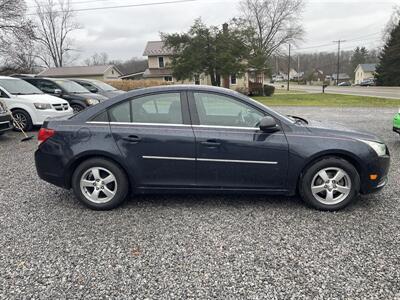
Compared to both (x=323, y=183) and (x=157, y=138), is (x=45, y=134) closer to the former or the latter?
(x=157, y=138)

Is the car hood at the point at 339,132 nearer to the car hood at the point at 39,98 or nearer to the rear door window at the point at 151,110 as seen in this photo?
the rear door window at the point at 151,110

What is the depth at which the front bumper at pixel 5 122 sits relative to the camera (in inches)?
296

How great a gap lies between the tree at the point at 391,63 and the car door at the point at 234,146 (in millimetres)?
51752

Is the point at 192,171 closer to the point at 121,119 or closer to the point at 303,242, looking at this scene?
the point at 121,119

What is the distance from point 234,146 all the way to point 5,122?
6911mm

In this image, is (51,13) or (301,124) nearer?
(301,124)

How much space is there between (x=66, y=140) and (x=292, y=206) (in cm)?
296

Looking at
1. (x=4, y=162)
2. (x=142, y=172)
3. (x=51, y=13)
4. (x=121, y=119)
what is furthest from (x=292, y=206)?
(x=51, y=13)

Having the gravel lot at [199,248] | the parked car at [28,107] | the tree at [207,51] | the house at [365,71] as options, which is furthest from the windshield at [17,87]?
the house at [365,71]

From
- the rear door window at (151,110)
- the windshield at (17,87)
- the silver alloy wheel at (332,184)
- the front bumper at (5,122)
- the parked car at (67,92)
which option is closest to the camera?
the silver alloy wheel at (332,184)

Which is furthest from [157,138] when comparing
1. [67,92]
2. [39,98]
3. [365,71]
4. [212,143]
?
[365,71]

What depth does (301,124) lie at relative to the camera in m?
3.70

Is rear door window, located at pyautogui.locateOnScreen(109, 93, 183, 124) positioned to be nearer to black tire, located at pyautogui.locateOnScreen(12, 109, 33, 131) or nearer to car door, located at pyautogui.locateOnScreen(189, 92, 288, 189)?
car door, located at pyautogui.locateOnScreen(189, 92, 288, 189)

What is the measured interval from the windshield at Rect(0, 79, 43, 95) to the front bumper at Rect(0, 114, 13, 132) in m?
1.74
